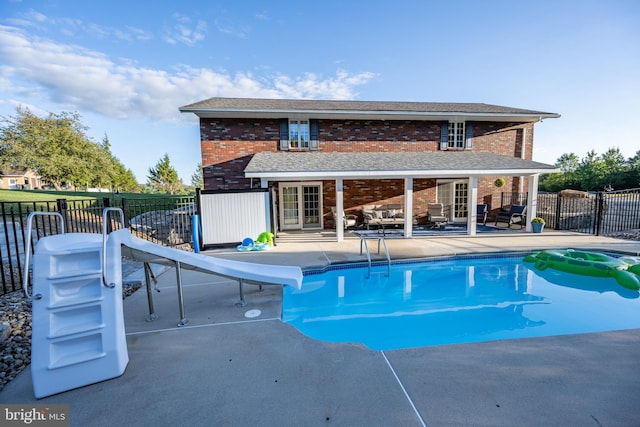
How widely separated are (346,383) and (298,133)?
37.8 feet

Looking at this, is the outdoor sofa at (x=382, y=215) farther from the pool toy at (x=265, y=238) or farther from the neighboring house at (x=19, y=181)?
the neighboring house at (x=19, y=181)

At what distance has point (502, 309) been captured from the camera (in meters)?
5.37

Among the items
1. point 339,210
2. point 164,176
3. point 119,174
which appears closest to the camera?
point 339,210

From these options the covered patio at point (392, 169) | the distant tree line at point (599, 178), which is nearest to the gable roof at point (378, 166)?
the covered patio at point (392, 169)

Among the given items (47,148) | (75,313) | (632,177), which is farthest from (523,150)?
(47,148)

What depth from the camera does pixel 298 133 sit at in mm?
12625

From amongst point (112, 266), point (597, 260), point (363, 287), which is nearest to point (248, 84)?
point (363, 287)

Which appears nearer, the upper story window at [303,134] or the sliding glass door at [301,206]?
the upper story window at [303,134]

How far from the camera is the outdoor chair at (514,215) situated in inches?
486

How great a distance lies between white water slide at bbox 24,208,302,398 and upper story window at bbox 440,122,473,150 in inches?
561

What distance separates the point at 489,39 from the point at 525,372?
11821 mm

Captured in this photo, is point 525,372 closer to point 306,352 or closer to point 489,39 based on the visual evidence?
point 306,352

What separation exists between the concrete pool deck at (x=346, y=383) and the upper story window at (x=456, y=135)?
463 inches

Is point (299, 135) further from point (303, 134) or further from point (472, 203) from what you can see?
point (472, 203)
